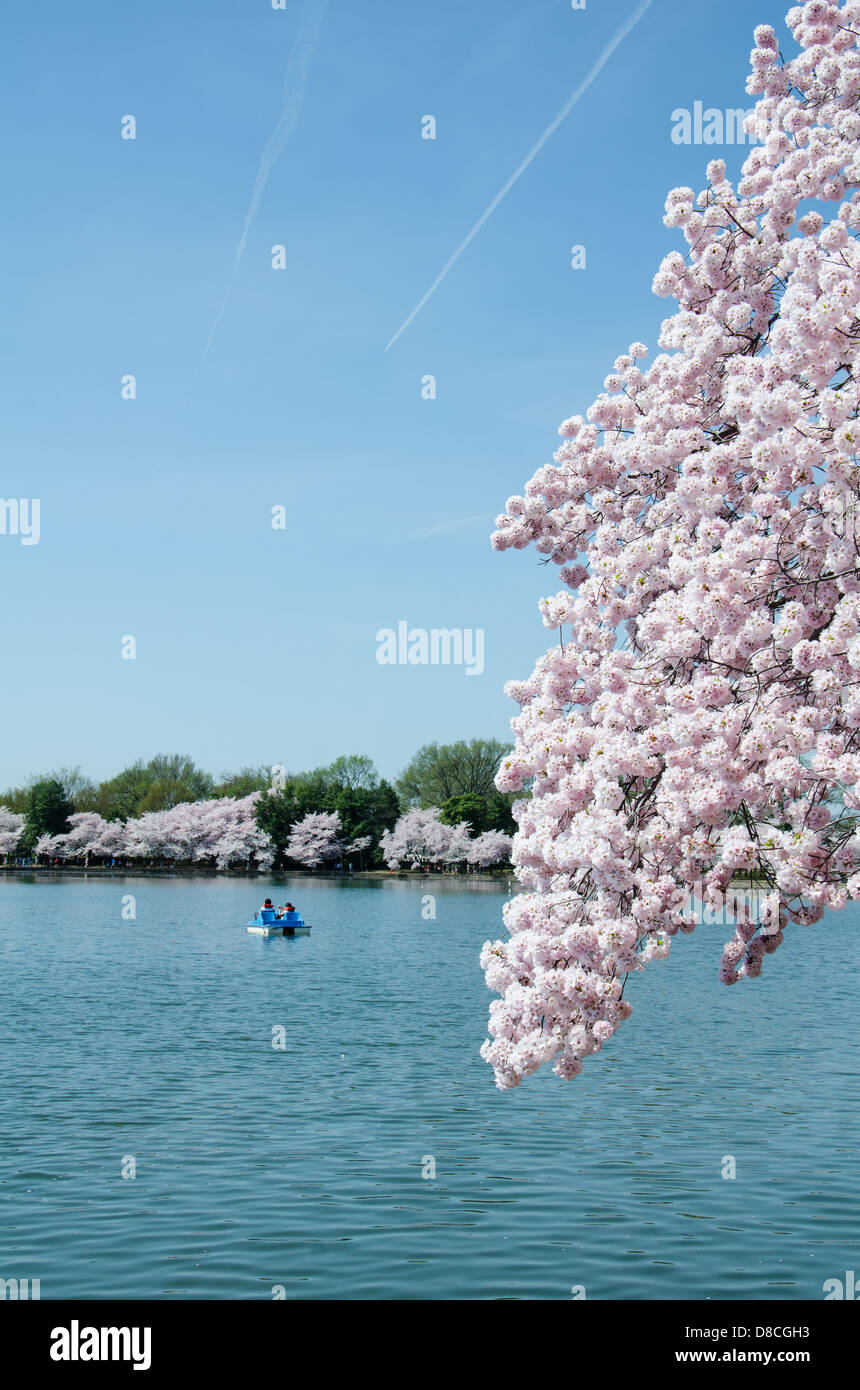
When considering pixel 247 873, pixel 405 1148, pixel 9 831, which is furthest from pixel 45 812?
pixel 405 1148

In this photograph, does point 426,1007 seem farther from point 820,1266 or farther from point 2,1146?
point 820,1266

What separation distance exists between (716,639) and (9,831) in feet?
459

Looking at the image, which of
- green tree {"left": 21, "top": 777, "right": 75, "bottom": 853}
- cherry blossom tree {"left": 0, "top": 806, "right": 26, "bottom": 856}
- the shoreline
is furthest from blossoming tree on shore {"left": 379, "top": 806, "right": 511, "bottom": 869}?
cherry blossom tree {"left": 0, "top": 806, "right": 26, "bottom": 856}

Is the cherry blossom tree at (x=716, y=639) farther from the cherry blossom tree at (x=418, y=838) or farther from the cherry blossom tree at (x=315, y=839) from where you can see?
the cherry blossom tree at (x=315, y=839)

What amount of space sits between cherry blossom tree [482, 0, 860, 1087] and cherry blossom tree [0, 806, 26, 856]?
13520cm

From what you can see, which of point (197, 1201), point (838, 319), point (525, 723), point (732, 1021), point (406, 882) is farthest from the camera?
point (406, 882)

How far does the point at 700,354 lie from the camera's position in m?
10.1

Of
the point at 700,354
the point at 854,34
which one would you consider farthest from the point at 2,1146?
the point at 854,34

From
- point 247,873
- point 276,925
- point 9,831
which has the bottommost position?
point 247,873

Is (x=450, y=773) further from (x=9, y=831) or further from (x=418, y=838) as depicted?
(x=9, y=831)

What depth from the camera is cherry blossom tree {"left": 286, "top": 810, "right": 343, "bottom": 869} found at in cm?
12850

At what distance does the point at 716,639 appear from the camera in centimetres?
816

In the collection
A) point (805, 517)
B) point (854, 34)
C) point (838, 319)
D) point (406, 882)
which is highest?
point (854, 34)

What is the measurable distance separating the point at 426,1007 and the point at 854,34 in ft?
89.6
